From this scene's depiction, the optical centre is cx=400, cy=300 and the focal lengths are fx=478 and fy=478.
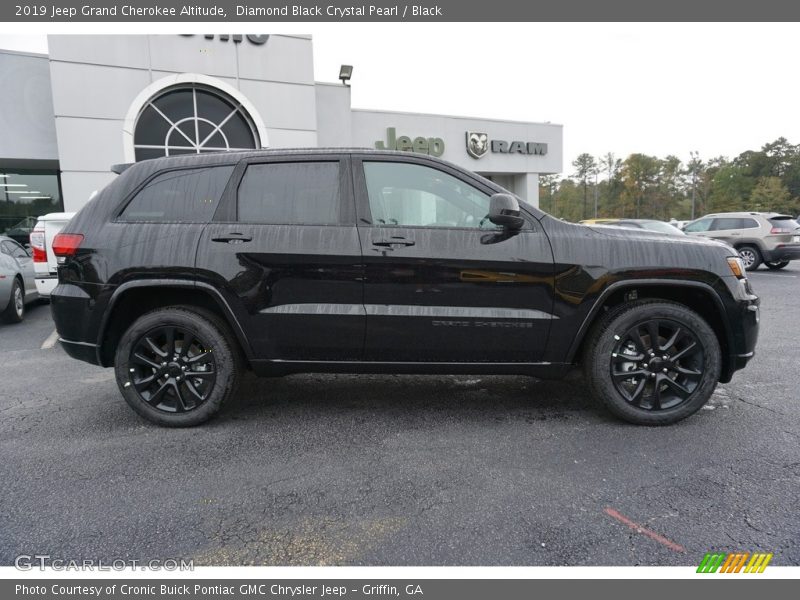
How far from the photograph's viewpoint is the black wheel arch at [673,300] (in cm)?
321

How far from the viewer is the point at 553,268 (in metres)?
3.19

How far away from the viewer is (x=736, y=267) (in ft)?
10.9

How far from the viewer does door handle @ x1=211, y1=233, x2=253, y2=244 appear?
10.5ft

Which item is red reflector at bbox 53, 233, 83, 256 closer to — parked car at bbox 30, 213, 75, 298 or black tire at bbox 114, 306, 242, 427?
black tire at bbox 114, 306, 242, 427

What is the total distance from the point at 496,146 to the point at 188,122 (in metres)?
12.7

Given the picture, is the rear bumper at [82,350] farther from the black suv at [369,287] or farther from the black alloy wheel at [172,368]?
the black alloy wheel at [172,368]

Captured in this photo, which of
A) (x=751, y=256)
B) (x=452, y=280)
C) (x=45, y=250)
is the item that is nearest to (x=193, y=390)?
(x=452, y=280)

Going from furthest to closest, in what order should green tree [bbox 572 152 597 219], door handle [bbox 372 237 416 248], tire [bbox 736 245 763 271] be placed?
green tree [bbox 572 152 597 219]
tire [bbox 736 245 763 271]
door handle [bbox 372 237 416 248]

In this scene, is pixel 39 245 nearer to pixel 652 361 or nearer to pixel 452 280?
pixel 452 280

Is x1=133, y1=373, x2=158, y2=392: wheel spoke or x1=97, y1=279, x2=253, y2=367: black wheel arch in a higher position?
x1=97, y1=279, x2=253, y2=367: black wheel arch

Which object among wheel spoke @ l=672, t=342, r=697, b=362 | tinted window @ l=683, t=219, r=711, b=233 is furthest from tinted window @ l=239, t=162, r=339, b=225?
tinted window @ l=683, t=219, r=711, b=233

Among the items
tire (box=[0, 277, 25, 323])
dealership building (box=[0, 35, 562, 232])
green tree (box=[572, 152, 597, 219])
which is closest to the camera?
tire (box=[0, 277, 25, 323])

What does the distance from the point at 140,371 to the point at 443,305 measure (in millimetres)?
2189

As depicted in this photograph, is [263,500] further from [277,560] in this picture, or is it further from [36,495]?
[36,495]
